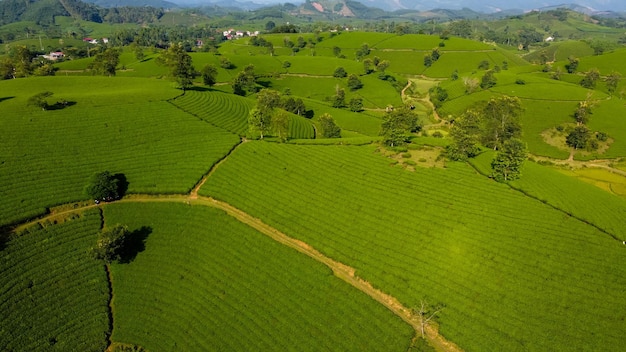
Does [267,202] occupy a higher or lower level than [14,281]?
higher

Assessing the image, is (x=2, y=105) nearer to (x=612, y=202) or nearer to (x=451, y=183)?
(x=451, y=183)

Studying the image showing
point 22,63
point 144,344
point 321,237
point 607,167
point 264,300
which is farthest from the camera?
point 22,63

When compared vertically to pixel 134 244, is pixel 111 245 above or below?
above

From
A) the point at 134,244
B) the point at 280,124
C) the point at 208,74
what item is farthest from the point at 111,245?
the point at 208,74

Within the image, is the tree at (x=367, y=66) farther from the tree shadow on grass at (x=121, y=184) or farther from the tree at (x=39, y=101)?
the tree shadow on grass at (x=121, y=184)

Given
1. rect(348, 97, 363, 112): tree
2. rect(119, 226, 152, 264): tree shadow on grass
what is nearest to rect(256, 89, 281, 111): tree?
rect(348, 97, 363, 112): tree

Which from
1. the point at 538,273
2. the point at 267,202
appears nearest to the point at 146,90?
the point at 267,202

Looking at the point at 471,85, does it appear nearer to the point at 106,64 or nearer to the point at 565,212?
the point at 565,212
